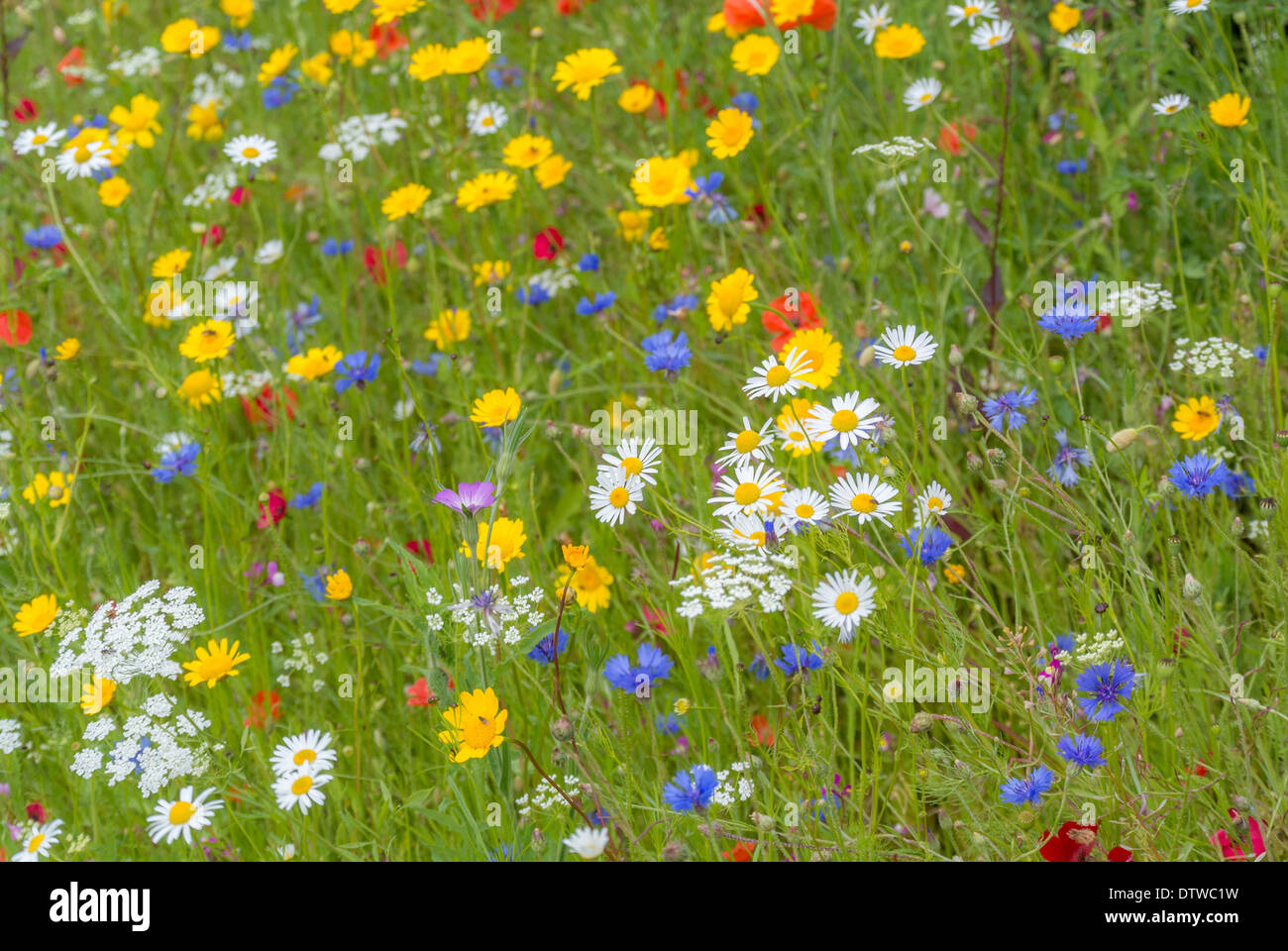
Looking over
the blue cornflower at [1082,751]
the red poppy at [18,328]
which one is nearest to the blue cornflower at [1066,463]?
the blue cornflower at [1082,751]

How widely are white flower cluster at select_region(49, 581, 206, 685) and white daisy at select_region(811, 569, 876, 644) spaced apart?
0.93m

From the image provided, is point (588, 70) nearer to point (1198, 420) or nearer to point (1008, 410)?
point (1008, 410)

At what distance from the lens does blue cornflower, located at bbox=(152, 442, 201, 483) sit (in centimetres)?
253

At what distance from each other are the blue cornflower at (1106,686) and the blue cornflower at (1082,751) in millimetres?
56

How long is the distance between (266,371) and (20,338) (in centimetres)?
61

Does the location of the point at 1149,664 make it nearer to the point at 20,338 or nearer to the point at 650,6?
the point at 650,6

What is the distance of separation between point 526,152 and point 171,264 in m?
0.93

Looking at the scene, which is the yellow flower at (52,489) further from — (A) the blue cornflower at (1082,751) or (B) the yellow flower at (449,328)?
(A) the blue cornflower at (1082,751)

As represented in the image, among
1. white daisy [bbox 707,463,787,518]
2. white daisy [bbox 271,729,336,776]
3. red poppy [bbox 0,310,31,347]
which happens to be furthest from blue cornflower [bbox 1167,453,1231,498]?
red poppy [bbox 0,310,31,347]

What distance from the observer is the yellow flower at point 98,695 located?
1.80 metres

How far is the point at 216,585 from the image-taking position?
95.2 inches

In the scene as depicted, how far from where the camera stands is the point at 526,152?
2930mm
